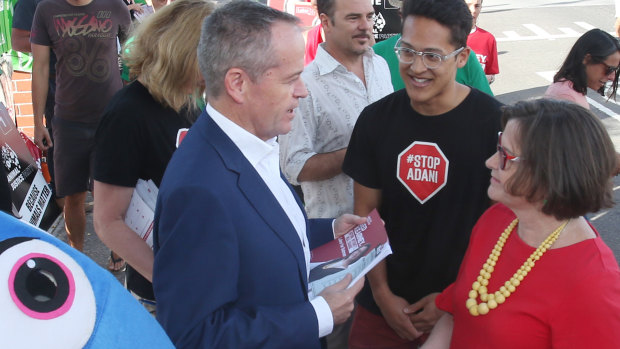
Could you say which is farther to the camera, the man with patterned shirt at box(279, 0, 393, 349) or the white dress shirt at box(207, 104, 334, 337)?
the man with patterned shirt at box(279, 0, 393, 349)

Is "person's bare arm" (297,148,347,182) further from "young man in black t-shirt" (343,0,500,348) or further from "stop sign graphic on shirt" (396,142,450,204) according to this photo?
"stop sign graphic on shirt" (396,142,450,204)

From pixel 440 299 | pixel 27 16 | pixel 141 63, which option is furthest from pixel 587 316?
pixel 27 16

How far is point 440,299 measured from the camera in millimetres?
2023

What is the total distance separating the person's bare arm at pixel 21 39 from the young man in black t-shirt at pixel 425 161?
3234 millimetres

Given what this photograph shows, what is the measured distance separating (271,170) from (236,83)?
0.30 m

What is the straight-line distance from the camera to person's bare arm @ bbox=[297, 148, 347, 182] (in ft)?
8.83

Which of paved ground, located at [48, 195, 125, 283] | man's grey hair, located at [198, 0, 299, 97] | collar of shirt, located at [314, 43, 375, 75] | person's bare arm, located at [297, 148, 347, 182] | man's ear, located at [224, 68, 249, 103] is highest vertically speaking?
man's grey hair, located at [198, 0, 299, 97]

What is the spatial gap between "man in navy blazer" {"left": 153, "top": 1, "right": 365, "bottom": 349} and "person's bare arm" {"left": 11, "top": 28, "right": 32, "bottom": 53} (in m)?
3.43

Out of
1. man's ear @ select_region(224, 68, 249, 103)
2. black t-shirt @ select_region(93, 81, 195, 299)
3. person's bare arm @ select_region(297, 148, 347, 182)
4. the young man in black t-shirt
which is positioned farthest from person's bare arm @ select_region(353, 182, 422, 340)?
man's ear @ select_region(224, 68, 249, 103)

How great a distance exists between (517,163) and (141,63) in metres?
1.41

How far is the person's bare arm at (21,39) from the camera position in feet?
14.7

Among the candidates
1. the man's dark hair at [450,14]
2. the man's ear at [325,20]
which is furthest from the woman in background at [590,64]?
the man's dark hair at [450,14]

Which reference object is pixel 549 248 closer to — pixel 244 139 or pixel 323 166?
pixel 244 139

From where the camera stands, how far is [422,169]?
2248 mm
